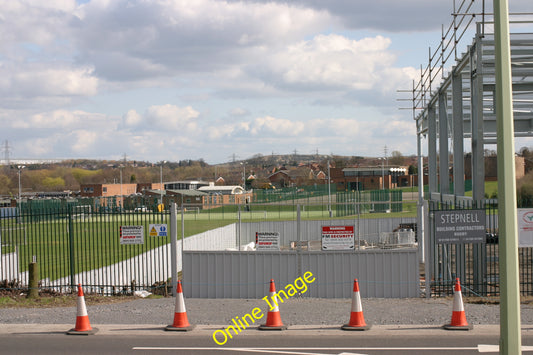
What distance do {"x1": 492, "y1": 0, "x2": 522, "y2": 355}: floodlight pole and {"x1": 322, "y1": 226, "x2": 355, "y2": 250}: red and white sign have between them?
26.4 feet

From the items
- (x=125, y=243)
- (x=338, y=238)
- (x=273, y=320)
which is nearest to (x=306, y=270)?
(x=338, y=238)

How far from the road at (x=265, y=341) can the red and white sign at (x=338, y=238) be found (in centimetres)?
326

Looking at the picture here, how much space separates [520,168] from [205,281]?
1313 inches

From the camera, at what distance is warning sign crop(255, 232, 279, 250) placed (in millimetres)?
13617

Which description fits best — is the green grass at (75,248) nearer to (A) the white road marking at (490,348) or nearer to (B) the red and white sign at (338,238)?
(B) the red and white sign at (338,238)

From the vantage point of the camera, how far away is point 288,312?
1159 cm

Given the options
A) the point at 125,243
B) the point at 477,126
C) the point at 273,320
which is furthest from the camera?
the point at 477,126

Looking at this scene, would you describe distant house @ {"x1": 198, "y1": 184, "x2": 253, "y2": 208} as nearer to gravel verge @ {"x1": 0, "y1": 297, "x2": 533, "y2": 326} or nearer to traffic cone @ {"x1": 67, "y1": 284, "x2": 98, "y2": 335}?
gravel verge @ {"x1": 0, "y1": 297, "x2": 533, "y2": 326}

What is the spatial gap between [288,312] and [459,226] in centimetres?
453

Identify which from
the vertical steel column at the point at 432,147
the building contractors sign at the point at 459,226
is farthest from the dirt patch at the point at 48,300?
the vertical steel column at the point at 432,147

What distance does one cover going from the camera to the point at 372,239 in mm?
30609

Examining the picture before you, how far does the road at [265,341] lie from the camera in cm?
895

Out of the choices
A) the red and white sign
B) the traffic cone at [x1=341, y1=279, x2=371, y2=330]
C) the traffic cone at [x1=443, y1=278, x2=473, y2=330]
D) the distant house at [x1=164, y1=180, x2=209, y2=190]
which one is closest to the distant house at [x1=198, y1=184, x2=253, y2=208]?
the red and white sign

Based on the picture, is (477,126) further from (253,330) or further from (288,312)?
(253,330)
